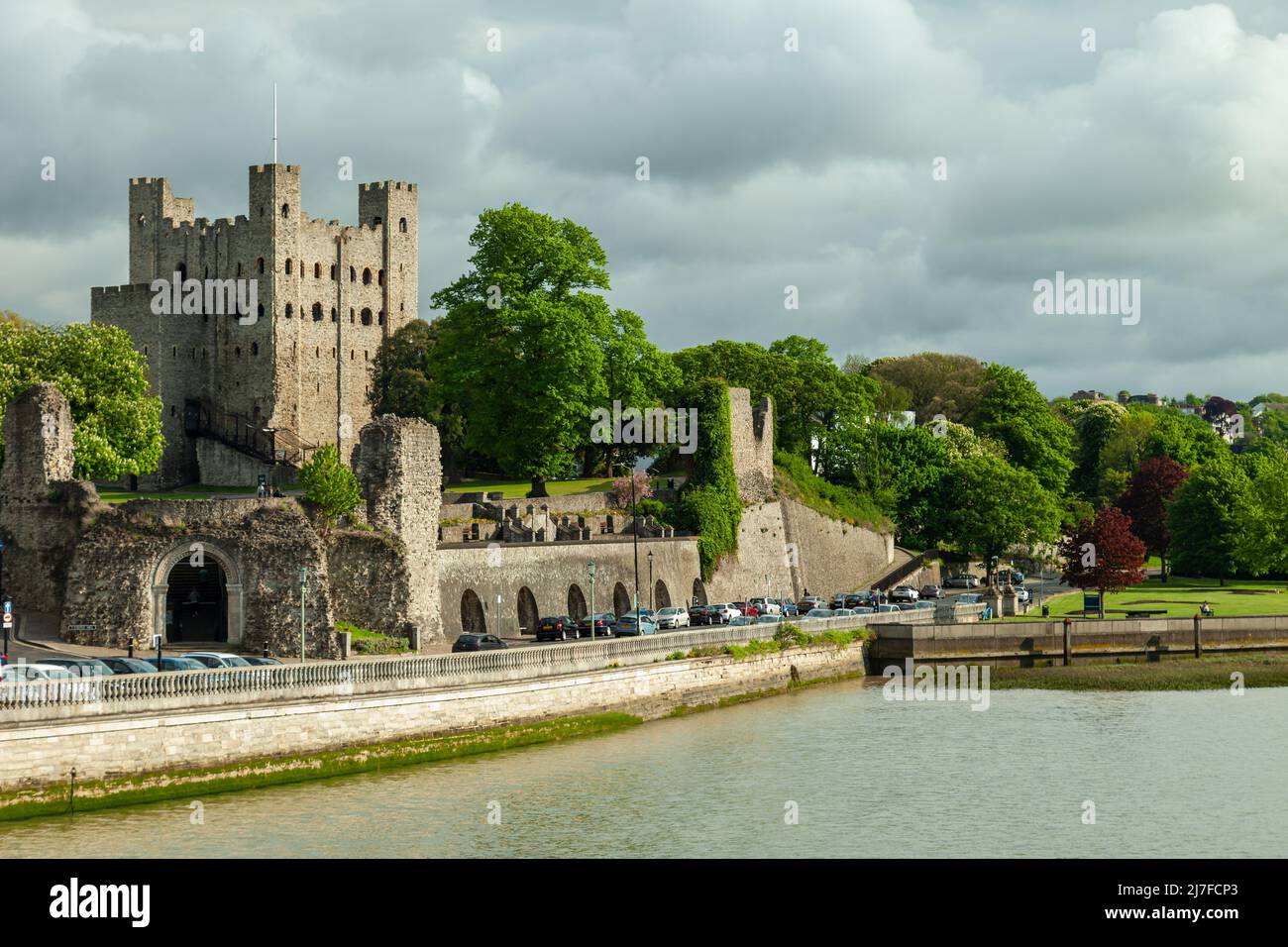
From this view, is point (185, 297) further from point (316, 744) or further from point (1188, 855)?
point (1188, 855)

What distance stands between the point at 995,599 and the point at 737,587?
470 inches

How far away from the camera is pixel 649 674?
4997 cm

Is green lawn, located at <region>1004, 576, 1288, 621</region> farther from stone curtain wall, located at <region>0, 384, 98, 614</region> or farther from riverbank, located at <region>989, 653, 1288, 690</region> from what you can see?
stone curtain wall, located at <region>0, 384, 98, 614</region>

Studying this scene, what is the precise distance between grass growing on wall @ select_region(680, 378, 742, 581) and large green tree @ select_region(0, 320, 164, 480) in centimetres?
2386

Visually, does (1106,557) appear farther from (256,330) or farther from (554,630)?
(256,330)

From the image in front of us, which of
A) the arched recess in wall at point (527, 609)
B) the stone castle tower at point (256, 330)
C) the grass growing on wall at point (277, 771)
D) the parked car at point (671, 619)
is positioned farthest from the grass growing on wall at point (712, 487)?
the grass growing on wall at point (277, 771)

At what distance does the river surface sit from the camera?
105 feet

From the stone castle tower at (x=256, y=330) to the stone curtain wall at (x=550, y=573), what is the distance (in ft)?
87.4

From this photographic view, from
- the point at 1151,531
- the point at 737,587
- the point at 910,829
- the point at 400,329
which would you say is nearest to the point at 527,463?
the point at 737,587

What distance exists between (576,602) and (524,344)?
14789mm

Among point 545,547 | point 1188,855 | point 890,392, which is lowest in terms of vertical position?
point 1188,855

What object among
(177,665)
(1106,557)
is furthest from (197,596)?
(1106,557)

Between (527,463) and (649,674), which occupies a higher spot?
(527,463)

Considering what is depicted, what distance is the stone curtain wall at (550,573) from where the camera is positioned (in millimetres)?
57406
